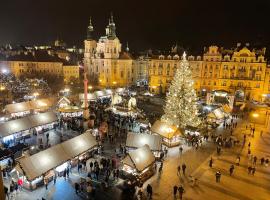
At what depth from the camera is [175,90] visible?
102 feet

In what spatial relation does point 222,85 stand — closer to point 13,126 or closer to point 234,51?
point 234,51

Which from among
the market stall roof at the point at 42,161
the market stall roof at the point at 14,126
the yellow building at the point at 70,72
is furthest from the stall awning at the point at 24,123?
the yellow building at the point at 70,72

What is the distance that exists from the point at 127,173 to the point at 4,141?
1411 centimetres

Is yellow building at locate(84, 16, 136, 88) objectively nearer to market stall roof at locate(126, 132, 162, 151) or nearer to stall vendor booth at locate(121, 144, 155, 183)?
market stall roof at locate(126, 132, 162, 151)

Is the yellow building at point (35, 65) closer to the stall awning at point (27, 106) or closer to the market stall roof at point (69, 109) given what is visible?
the stall awning at point (27, 106)

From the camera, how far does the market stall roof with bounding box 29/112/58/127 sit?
2896cm

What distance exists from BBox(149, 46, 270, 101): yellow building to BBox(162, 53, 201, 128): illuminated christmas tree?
90.8ft

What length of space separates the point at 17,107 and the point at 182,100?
22123 millimetres

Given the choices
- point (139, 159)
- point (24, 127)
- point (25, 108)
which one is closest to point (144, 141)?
point (139, 159)

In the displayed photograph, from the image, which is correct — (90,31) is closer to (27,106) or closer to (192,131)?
(27,106)

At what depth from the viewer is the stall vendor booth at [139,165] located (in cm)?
1944

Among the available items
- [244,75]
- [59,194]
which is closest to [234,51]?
[244,75]

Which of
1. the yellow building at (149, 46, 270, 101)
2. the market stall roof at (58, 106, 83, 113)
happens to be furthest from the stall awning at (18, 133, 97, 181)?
the yellow building at (149, 46, 270, 101)

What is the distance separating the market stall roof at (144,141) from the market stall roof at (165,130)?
3.01m
